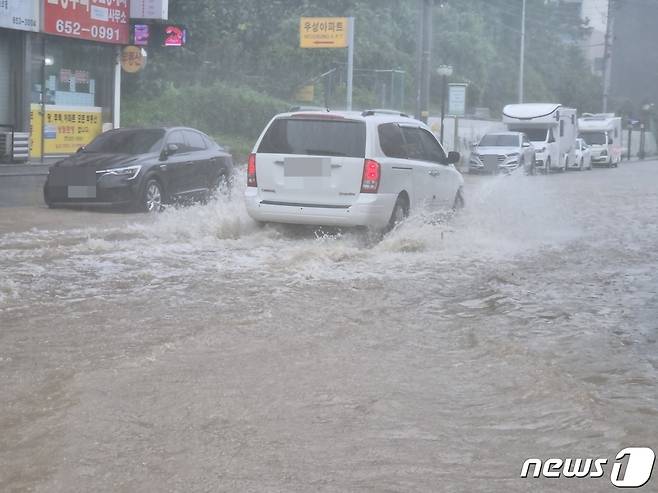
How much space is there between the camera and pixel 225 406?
559cm

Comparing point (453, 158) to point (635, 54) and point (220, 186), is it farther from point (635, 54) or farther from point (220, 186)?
point (635, 54)

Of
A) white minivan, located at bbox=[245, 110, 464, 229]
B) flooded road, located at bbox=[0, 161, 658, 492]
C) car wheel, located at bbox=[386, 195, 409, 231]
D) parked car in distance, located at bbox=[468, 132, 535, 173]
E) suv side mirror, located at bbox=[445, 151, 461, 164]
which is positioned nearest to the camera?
flooded road, located at bbox=[0, 161, 658, 492]

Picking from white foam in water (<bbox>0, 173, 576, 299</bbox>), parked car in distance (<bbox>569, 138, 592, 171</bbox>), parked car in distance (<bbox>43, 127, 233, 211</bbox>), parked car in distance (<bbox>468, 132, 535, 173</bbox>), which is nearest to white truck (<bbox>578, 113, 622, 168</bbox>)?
parked car in distance (<bbox>569, 138, 592, 171</bbox>)

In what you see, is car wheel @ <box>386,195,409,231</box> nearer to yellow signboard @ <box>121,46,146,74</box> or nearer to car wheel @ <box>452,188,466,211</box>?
car wheel @ <box>452,188,466,211</box>

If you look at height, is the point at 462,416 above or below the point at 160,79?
below

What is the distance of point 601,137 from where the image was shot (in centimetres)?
4803

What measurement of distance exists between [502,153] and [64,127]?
1632 centimetres

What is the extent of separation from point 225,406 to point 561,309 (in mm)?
4124

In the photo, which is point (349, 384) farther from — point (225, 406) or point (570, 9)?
point (570, 9)

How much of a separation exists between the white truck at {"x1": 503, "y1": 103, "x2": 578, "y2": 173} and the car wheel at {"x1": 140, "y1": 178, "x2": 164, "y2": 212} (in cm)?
2338

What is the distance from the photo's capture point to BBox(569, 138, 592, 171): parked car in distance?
4228cm

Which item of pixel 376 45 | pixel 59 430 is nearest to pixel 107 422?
pixel 59 430

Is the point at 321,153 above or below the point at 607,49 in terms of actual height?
below

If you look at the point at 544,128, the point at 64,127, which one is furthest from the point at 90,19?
the point at 544,128
